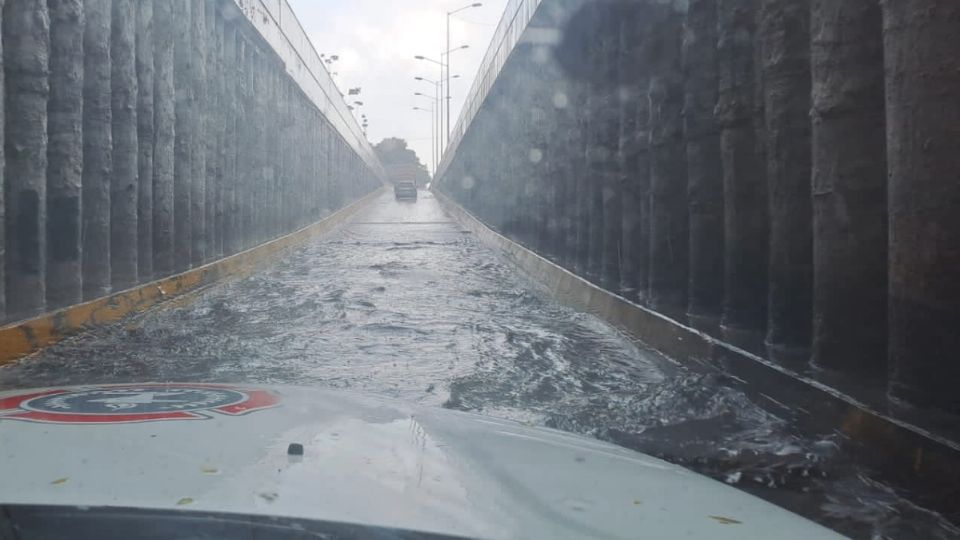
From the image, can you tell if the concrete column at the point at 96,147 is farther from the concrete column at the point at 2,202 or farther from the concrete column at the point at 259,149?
the concrete column at the point at 259,149

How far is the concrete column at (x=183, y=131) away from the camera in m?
15.4

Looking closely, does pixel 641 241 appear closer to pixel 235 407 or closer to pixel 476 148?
pixel 235 407

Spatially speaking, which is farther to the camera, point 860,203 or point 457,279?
point 457,279

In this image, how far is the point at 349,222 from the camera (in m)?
41.8

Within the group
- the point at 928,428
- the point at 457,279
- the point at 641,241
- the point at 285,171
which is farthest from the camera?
the point at 285,171

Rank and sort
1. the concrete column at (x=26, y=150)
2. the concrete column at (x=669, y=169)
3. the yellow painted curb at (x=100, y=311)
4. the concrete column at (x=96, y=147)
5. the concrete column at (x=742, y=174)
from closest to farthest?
the concrete column at (x=742, y=174) → the yellow painted curb at (x=100, y=311) → the concrete column at (x=26, y=150) → the concrete column at (x=669, y=169) → the concrete column at (x=96, y=147)

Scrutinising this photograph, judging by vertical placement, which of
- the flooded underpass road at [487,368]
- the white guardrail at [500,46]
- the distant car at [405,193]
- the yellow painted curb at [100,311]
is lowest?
the flooded underpass road at [487,368]

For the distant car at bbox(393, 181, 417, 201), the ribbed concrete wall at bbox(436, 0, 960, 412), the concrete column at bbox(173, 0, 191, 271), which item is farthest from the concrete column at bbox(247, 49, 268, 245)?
the distant car at bbox(393, 181, 417, 201)

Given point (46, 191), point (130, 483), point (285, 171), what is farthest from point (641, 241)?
point (285, 171)

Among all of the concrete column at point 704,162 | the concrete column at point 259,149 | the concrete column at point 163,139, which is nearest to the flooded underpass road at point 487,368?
the concrete column at point 704,162

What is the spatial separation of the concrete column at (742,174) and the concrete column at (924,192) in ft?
9.09

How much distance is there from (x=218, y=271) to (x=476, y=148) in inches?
1231

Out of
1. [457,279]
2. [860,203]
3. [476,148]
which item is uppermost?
[476,148]

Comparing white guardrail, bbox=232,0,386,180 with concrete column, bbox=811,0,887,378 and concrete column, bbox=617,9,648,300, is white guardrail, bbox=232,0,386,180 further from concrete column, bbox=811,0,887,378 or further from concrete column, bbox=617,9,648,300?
concrete column, bbox=811,0,887,378
